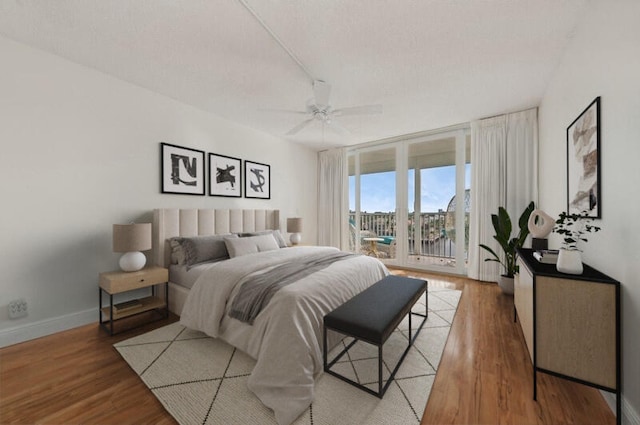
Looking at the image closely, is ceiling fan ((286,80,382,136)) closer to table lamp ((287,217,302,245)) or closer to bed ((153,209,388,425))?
bed ((153,209,388,425))

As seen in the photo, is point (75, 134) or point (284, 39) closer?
point (284, 39)

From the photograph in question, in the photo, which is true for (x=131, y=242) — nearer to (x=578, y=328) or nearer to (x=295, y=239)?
(x=295, y=239)

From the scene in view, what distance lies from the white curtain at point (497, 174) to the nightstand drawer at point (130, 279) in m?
4.44

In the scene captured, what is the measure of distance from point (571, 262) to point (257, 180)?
13.0 feet

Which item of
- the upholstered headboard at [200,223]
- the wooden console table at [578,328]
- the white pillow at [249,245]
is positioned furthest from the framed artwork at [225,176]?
the wooden console table at [578,328]

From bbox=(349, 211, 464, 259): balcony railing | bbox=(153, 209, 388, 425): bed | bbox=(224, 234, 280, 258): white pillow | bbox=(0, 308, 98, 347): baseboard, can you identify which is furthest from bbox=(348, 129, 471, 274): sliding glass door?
bbox=(0, 308, 98, 347): baseboard

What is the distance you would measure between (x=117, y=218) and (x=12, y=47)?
5.52 ft

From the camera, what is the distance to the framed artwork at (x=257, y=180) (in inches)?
164

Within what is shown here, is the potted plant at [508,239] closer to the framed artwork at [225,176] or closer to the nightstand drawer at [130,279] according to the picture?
the framed artwork at [225,176]

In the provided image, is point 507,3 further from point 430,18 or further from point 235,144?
point 235,144

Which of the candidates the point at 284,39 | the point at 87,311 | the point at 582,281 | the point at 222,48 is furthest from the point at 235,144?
the point at 582,281

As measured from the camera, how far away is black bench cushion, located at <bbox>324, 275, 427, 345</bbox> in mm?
1546

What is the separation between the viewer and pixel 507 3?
1.75 m

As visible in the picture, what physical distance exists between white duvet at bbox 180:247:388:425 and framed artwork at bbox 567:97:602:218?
178 centimetres
